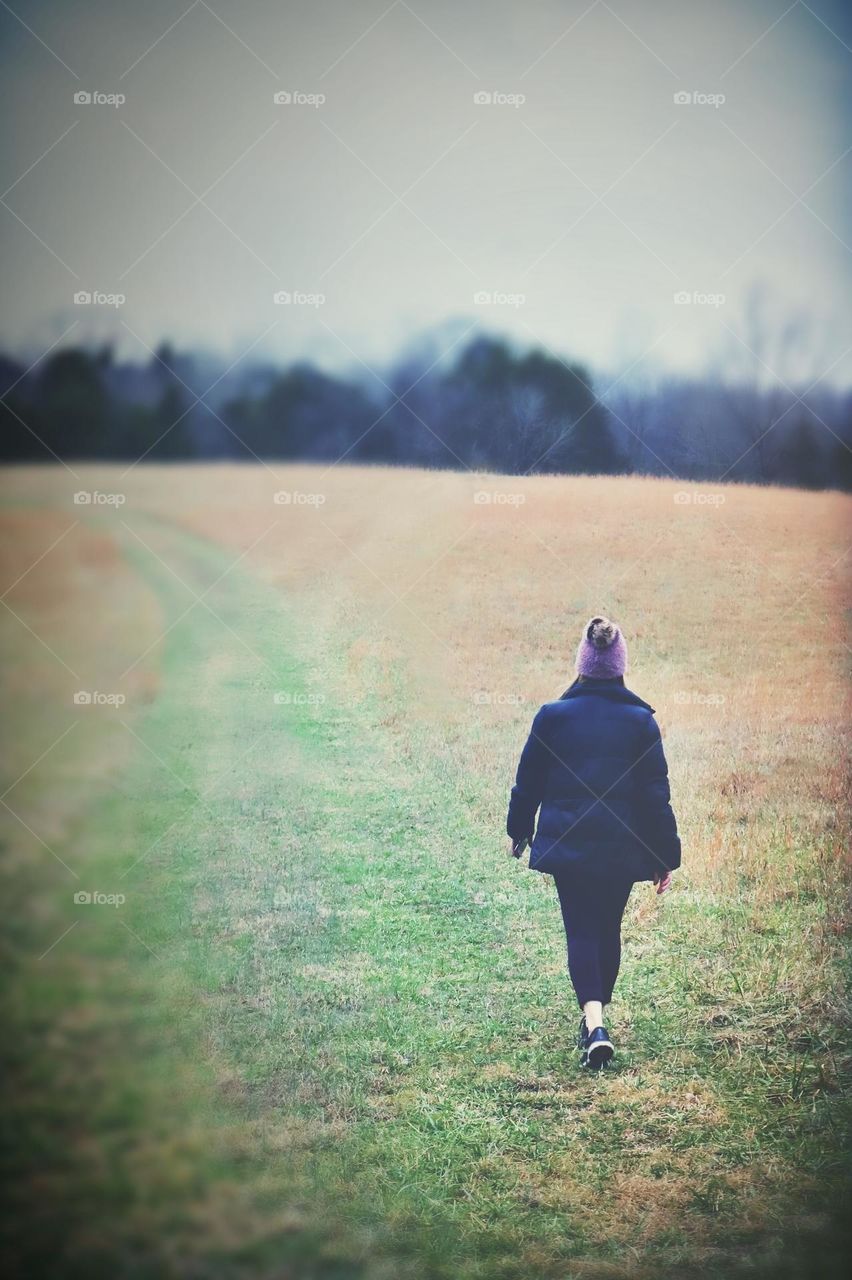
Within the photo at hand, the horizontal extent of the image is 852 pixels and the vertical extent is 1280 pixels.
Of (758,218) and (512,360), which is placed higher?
(758,218)

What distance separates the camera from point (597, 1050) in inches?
117

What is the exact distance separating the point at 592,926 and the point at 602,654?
76 cm

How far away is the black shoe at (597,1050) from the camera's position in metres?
2.97

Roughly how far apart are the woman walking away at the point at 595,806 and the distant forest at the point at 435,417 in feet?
2.16

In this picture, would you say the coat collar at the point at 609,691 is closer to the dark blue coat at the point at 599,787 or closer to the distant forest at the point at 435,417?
the dark blue coat at the point at 599,787

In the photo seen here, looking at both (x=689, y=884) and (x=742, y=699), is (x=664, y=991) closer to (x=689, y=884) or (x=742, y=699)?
(x=689, y=884)

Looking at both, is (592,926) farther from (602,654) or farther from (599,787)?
(602,654)

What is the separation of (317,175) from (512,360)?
0.77 meters

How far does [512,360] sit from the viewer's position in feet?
10.7

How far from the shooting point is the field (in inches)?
113

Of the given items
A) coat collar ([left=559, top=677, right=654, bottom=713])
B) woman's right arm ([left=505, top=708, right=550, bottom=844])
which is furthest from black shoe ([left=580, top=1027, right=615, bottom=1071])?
coat collar ([left=559, top=677, right=654, bottom=713])

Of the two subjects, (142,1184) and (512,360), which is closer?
(142,1184)

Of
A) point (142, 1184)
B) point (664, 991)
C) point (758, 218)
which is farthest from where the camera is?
point (758, 218)

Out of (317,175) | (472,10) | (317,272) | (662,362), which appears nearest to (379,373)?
(317,272)
